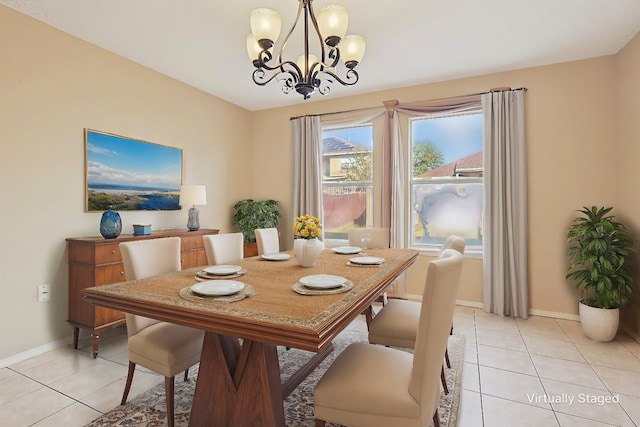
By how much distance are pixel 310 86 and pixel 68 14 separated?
2.11 m

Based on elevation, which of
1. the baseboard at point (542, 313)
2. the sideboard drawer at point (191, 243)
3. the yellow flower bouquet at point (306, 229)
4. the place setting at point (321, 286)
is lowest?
the baseboard at point (542, 313)

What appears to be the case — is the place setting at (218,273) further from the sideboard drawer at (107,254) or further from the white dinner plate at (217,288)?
the sideboard drawer at (107,254)

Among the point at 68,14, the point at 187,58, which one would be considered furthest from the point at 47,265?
the point at 187,58

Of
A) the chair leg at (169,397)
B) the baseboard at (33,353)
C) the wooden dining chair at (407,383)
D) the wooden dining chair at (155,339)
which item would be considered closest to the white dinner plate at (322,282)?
the wooden dining chair at (407,383)

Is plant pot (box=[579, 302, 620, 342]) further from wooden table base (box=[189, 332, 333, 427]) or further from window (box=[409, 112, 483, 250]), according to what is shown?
wooden table base (box=[189, 332, 333, 427])

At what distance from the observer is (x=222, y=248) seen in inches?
99.3

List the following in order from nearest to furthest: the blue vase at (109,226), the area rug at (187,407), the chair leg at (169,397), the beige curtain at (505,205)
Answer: the chair leg at (169,397)
the area rug at (187,407)
the blue vase at (109,226)
the beige curtain at (505,205)

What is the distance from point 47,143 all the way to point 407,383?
130 inches

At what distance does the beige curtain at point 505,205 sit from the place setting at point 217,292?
10.2ft

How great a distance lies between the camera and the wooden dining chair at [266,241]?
9.71ft

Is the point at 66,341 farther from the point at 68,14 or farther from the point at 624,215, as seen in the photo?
the point at 624,215

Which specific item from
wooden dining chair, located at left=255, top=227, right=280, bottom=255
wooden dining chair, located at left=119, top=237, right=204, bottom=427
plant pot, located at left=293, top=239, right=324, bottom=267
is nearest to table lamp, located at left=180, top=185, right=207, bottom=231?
wooden dining chair, located at left=255, top=227, right=280, bottom=255

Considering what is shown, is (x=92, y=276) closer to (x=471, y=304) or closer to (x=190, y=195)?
(x=190, y=195)

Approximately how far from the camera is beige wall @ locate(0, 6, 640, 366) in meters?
2.54
